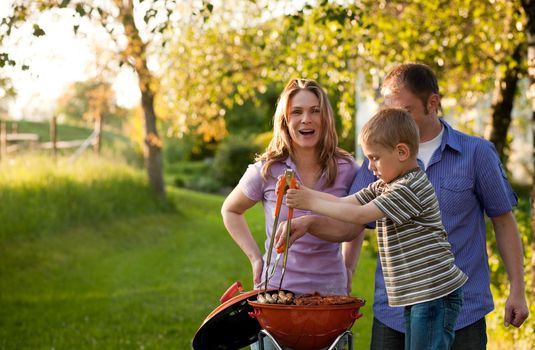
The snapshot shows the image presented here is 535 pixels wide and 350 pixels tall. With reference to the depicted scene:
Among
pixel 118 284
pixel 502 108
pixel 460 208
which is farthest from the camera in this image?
pixel 118 284

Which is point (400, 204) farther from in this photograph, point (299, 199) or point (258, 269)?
point (258, 269)

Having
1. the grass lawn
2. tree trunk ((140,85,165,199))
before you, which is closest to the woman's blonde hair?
the grass lawn

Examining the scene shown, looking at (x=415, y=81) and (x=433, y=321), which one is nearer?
(x=433, y=321)

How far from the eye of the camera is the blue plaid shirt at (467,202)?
3.56 meters

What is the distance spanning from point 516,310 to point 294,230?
3.20 feet

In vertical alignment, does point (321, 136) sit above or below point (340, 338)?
above

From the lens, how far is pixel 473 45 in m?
8.94

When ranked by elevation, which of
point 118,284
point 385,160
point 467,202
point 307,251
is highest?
point 385,160

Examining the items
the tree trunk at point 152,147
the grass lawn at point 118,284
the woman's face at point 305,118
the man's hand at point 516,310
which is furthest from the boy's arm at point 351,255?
the tree trunk at point 152,147

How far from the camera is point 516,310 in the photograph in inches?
143

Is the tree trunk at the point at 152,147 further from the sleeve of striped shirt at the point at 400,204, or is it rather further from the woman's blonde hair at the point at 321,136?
the sleeve of striped shirt at the point at 400,204

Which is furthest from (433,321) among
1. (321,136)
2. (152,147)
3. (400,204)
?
(152,147)

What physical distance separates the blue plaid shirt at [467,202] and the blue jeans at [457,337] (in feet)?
0.10

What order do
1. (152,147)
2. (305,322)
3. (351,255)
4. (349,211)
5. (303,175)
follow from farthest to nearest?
(152,147), (351,255), (303,175), (349,211), (305,322)
